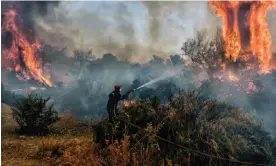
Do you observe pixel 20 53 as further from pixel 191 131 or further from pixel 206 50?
pixel 191 131

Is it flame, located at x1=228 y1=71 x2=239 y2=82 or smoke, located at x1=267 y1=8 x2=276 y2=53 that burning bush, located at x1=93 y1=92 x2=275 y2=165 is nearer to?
flame, located at x1=228 y1=71 x2=239 y2=82

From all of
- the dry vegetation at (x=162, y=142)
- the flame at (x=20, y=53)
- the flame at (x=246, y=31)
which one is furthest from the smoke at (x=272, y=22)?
the flame at (x=20, y=53)

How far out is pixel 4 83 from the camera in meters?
11.8

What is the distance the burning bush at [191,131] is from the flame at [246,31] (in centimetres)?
381

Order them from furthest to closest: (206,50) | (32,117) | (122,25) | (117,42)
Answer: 1. (206,50)
2. (117,42)
3. (122,25)
4. (32,117)

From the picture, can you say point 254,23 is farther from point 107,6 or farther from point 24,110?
point 24,110

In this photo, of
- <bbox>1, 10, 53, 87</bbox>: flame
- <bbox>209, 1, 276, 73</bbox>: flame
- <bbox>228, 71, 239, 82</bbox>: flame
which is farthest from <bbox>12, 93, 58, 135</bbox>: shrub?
<bbox>209, 1, 276, 73</bbox>: flame

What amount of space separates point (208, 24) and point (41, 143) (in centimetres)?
654

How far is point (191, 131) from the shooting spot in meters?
7.72

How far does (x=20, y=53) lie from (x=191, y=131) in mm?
7732

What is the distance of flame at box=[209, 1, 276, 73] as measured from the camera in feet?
38.5

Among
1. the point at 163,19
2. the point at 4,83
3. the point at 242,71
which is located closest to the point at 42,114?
the point at 4,83

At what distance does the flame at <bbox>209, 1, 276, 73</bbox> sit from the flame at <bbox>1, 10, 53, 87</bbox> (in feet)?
21.0

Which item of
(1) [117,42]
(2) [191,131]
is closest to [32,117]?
(1) [117,42]
